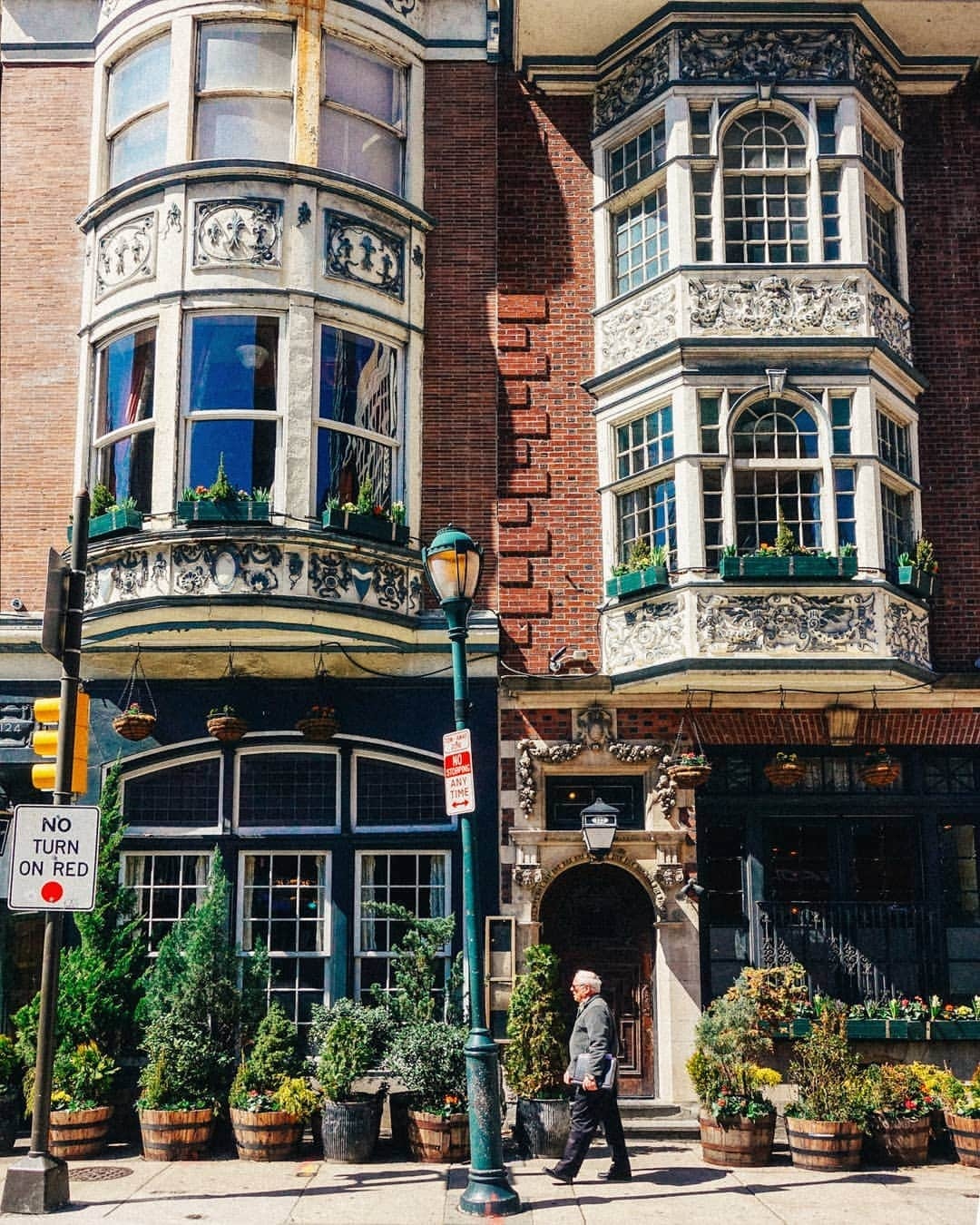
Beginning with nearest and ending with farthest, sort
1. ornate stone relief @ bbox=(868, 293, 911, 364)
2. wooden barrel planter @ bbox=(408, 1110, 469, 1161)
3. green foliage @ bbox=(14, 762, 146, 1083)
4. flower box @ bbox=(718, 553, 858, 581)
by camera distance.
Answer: wooden barrel planter @ bbox=(408, 1110, 469, 1161)
green foliage @ bbox=(14, 762, 146, 1083)
flower box @ bbox=(718, 553, 858, 581)
ornate stone relief @ bbox=(868, 293, 911, 364)

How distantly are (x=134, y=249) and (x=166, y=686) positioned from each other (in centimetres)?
507

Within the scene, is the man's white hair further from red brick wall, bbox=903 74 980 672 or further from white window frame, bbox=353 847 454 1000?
red brick wall, bbox=903 74 980 672

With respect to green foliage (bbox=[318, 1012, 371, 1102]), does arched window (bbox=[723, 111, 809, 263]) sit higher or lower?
higher

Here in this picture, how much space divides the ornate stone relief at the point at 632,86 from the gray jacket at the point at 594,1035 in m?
10.6

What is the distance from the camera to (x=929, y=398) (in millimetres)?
15977

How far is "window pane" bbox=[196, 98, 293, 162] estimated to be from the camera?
15.1 meters

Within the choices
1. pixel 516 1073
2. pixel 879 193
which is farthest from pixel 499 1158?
pixel 879 193

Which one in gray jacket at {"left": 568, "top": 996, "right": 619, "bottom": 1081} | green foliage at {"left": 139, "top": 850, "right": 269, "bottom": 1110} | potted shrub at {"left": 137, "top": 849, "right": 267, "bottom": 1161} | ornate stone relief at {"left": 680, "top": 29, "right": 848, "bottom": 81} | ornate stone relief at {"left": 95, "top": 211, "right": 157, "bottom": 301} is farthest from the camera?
ornate stone relief at {"left": 680, "top": 29, "right": 848, "bottom": 81}

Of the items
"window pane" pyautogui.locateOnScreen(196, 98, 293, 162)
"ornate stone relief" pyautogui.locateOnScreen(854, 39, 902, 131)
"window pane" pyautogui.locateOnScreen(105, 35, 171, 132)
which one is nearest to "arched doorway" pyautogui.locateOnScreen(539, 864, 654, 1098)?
"window pane" pyautogui.locateOnScreen(196, 98, 293, 162)

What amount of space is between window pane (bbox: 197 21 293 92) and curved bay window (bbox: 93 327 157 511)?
10.2 ft

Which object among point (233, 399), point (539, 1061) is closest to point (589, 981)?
point (539, 1061)

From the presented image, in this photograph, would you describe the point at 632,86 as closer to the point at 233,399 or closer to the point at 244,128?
the point at 244,128

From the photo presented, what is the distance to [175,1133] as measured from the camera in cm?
1215

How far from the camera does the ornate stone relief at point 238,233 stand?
14656 mm
